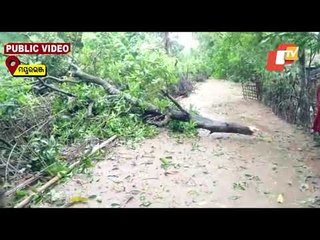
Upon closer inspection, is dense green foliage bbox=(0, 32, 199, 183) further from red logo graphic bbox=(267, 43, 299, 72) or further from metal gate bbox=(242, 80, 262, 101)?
red logo graphic bbox=(267, 43, 299, 72)

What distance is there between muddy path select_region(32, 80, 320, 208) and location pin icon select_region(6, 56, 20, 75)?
822 millimetres

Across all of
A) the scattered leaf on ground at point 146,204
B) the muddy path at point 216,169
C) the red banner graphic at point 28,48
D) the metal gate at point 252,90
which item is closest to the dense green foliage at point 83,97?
the red banner graphic at point 28,48

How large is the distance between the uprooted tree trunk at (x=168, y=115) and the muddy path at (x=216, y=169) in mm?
63

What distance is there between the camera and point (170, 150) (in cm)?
278

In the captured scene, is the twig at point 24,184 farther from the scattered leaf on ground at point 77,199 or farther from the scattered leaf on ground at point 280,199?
the scattered leaf on ground at point 280,199

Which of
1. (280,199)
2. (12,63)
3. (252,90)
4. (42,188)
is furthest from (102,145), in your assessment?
(280,199)

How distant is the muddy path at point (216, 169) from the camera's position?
2312 millimetres

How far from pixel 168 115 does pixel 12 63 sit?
4.47ft

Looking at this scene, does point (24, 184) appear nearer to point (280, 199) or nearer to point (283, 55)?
point (280, 199)

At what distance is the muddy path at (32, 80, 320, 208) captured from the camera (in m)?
2.31

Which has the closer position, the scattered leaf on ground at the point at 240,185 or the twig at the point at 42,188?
the twig at the point at 42,188

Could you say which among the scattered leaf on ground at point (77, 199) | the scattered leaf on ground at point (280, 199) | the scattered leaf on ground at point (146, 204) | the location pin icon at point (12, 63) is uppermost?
the location pin icon at point (12, 63)
